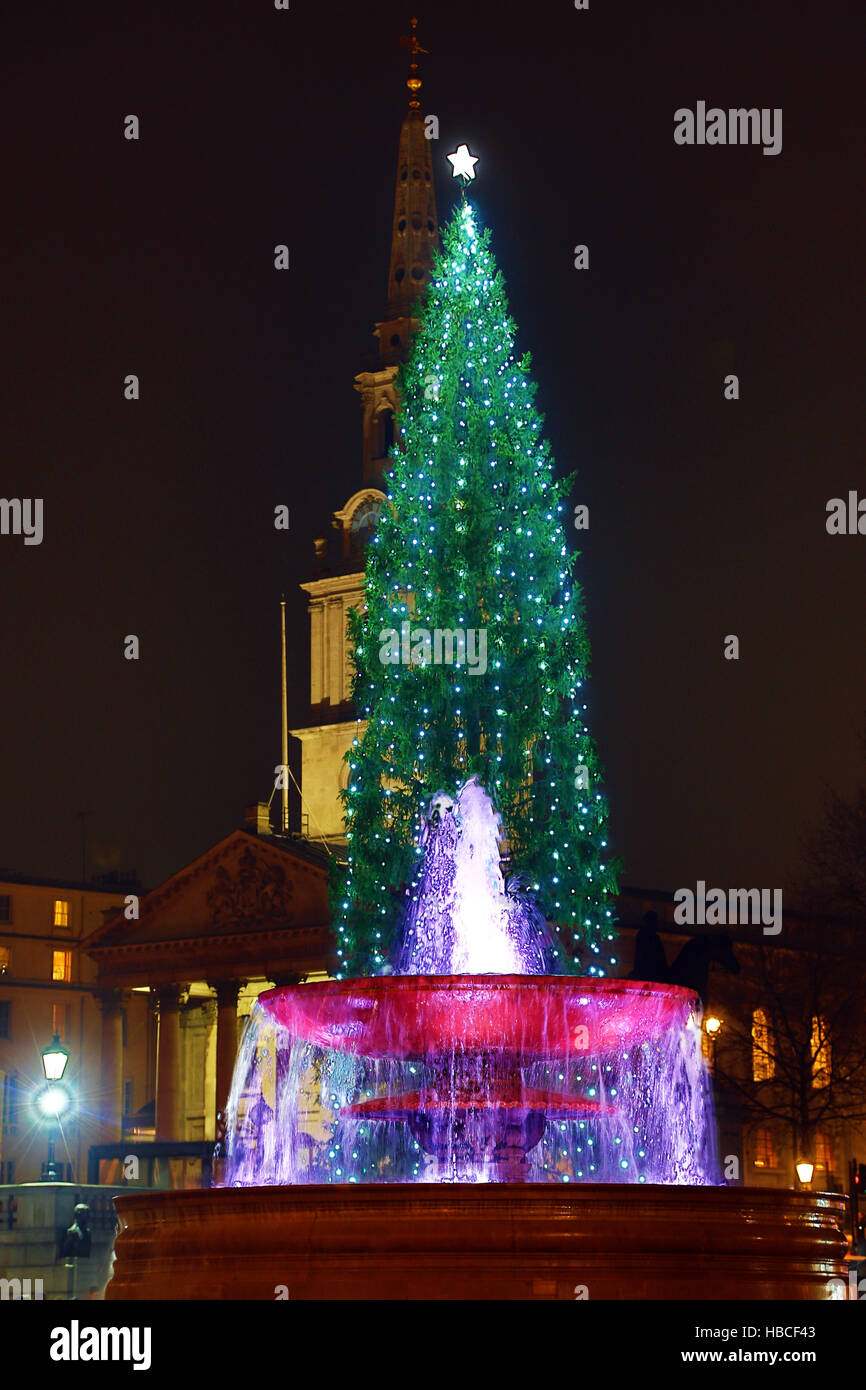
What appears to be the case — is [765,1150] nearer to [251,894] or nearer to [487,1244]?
[251,894]

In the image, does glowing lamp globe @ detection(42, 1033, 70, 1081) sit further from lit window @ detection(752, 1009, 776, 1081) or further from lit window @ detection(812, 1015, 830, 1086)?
lit window @ detection(752, 1009, 776, 1081)

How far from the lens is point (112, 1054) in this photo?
75.6 m

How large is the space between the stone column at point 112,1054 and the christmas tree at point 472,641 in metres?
44.3

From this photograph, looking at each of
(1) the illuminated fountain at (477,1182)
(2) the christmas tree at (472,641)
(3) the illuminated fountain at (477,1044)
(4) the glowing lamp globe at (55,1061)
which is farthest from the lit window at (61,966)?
(4) the glowing lamp globe at (55,1061)

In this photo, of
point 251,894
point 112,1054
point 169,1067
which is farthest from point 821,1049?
point 112,1054

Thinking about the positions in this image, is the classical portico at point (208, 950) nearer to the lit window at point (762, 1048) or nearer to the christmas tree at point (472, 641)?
the lit window at point (762, 1048)

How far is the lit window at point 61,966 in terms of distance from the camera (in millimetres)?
85125

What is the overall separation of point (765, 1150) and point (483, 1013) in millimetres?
61295

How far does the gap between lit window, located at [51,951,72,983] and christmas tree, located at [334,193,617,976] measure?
54275mm

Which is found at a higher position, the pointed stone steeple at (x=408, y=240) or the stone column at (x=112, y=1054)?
the pointed stone steeple at (x=408, y=240)

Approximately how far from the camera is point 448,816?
95.0 ft

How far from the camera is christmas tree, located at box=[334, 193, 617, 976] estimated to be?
100 ft
